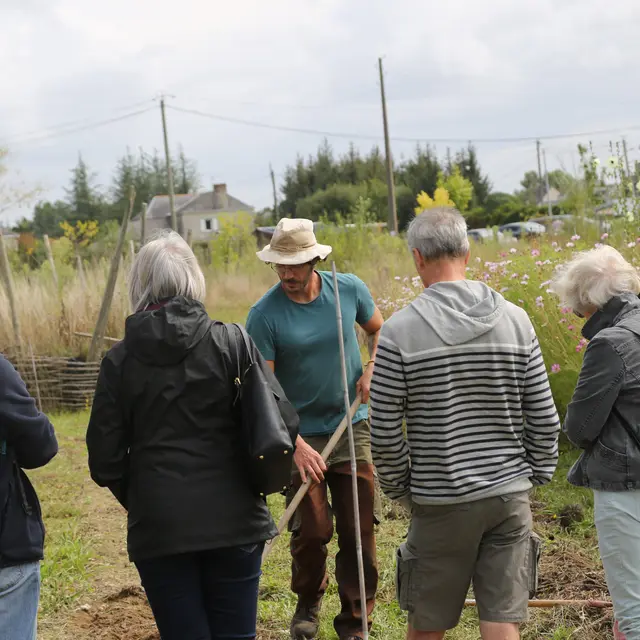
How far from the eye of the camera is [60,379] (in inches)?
440

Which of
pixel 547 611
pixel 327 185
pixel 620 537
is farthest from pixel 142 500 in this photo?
pixel 327 185

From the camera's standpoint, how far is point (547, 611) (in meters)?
4.27

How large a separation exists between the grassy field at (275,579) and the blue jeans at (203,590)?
5.07 feet

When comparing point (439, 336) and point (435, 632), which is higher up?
point (439, 336)

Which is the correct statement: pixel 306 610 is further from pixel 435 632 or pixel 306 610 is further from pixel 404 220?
pixel 404 220

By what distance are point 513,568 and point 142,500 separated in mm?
1189

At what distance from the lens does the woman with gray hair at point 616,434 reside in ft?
10.2

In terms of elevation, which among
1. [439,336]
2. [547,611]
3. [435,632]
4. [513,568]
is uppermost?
[439,336]

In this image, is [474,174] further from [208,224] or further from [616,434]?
[616,434]

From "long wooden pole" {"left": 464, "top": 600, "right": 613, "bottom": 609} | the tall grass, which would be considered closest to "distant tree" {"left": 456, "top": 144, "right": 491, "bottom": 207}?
the tall grass

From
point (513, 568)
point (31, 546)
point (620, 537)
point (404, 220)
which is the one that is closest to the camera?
point (31, 546)

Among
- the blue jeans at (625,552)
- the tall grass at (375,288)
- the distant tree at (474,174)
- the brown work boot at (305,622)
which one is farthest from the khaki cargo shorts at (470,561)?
the distant tree at (474,174)

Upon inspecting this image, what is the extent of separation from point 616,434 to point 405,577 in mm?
874

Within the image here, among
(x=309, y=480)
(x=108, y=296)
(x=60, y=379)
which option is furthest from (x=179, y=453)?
(x=60, y=379)
